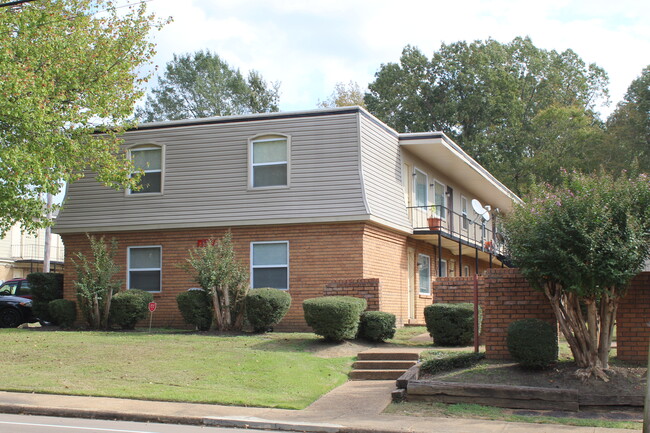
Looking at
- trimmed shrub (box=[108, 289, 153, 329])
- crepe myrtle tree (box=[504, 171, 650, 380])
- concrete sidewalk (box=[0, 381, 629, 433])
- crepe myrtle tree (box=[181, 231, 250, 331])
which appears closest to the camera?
concrete sidewalk (box=[0, 381, 629, 433])

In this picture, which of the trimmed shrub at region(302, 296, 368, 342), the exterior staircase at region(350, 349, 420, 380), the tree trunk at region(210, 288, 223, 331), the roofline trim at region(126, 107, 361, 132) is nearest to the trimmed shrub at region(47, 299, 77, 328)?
the tree trunk at region(210, 288, 223, 331)

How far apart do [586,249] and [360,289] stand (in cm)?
765

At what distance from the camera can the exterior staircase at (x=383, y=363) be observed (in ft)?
46.4

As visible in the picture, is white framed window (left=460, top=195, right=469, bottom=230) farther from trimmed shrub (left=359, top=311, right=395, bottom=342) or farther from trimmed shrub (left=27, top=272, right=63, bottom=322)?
trimmed shrub (left=27, top=272, right=63, bottom=322)

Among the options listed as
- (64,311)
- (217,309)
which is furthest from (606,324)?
(64,311)

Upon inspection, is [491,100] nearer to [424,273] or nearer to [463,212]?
[463,212]

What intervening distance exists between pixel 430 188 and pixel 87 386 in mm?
16558

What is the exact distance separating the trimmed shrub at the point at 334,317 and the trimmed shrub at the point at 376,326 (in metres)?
0.49

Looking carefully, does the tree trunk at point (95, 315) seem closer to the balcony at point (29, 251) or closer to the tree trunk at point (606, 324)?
the tree trunk at point (606, 324)

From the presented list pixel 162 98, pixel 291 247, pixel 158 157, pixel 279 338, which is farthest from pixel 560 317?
pixel 162 98

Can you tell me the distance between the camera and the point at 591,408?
36.0 feet

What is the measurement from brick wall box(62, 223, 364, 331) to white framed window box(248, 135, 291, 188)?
1.35 meters

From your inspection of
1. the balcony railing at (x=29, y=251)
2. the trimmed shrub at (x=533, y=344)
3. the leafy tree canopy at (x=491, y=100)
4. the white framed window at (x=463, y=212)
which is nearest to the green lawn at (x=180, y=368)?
the trimmed shrub at (x=533, y=344)

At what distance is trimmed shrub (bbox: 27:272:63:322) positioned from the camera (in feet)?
72.4
